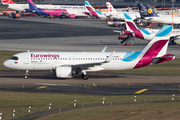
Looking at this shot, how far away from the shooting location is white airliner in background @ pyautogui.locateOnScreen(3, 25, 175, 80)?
51.3 m

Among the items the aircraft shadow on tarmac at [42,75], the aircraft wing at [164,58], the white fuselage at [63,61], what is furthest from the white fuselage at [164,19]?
the white fuselage at [63,61]

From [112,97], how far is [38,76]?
1979 centimetres

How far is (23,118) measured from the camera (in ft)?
94.4

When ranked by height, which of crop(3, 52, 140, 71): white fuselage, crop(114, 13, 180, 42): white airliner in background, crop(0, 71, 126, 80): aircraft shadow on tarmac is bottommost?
crop(0, 71, 126, 80): aircraft shadow on tarmac

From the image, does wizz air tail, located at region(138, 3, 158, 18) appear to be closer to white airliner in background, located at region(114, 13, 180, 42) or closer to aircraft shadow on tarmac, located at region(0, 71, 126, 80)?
white airliner in background, located at region(114, 13, 180, 42)

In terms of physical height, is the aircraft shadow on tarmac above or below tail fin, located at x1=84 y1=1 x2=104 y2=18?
below

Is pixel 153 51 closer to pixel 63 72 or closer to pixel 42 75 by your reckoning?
pixel 63 72

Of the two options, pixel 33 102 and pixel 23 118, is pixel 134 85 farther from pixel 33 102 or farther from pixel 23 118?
pixel 23 118

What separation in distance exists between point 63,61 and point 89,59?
4.17m

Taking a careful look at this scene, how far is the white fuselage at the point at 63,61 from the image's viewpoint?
51.3 m

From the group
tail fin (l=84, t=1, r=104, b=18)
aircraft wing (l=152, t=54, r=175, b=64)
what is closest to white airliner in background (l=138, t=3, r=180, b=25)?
tail fin (l=84, t=1, r=104, b=18)

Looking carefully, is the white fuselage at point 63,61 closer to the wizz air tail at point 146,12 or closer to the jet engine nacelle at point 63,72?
the jet engine nacelle at point 63,72

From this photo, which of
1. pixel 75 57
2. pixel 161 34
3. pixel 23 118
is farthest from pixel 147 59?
pixel 23 118

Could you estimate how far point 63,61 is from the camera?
2032 inches
